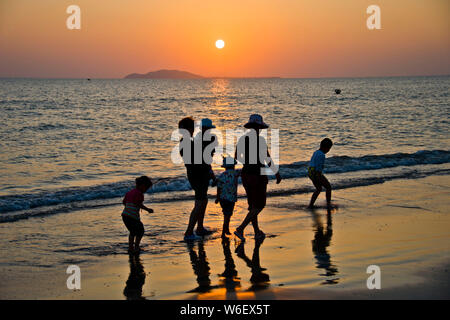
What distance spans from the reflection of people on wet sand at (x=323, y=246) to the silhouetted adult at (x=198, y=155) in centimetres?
187

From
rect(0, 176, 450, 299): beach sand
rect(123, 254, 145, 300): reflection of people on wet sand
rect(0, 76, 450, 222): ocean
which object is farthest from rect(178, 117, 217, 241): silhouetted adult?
rect(0, 76, 450, 222): ocean

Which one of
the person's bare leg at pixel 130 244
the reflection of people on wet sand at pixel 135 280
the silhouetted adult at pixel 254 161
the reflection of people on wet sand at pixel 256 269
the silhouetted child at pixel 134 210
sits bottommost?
the reflection of people on wet sand at pixel 135 280

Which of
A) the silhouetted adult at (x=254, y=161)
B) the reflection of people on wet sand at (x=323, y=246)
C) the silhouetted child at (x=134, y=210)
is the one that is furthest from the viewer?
the silhouetted adult at (x=254, y=161)

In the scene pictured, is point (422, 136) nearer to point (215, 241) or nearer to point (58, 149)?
point (58, 149)

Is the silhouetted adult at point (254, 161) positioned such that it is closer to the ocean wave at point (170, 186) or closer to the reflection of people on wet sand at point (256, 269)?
the reflection of people on wet sand at point (256, 269)

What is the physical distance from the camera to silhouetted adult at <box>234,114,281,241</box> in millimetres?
7309

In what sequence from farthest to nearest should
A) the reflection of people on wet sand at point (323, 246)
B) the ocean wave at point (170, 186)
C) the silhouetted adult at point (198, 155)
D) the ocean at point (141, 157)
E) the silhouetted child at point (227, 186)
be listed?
1. the ocean at point (141, 157)
2. the ocean wave at point (170, 186)
3. the silhouetted child at point (227, 186)
4. the silhouetted adult at point (198, 155)
5. the reflection of people on wet sand at point (323, 246)

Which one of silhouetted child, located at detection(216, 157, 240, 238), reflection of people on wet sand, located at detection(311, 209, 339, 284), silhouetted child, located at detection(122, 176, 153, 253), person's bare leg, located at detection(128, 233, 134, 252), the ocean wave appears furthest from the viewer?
the ocean wave

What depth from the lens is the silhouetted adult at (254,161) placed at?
7309mm

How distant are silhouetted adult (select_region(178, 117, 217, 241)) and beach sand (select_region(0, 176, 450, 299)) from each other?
1.94 ft

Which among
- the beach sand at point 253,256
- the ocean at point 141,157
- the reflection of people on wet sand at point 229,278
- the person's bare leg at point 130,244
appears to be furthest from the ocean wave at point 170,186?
the reflection of people on wet sand at point 229,278

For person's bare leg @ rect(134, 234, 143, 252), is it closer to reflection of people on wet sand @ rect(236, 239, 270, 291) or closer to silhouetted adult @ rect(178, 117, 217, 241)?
silhouetted adult @ rect(178, 117, 217, 241)

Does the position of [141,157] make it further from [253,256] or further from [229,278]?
[229,278]
